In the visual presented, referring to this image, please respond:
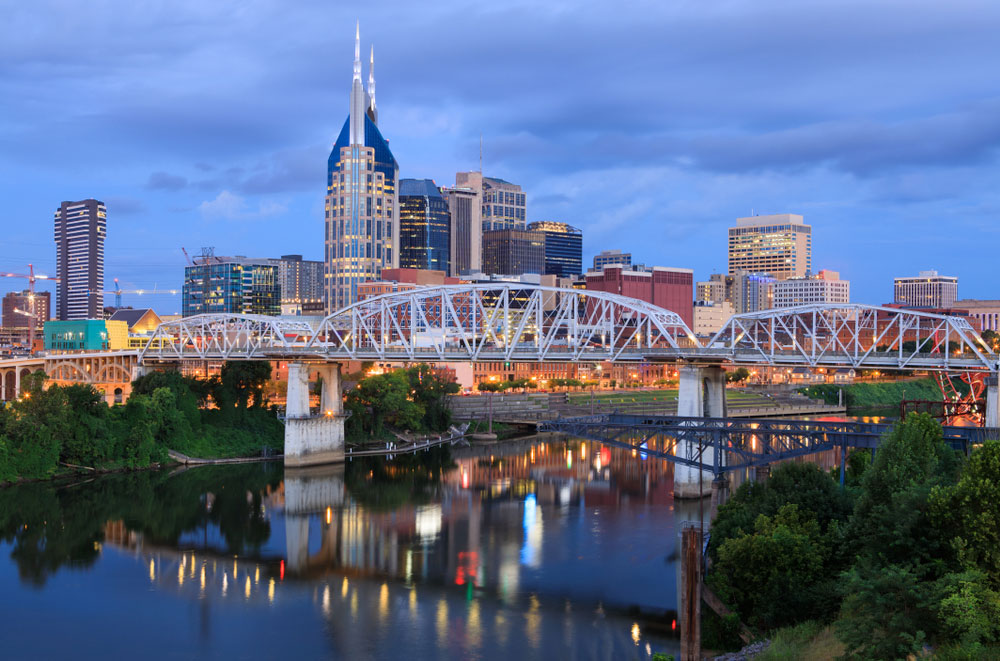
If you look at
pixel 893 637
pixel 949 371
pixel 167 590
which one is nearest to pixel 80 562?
pixel 167 590

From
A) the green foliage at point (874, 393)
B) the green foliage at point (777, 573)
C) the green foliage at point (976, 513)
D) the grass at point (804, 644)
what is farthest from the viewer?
the green foliage at point (874, 393)

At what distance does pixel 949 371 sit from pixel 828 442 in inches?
1211

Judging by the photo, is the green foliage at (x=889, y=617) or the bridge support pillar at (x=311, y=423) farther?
the bridge support pillar at (x=311, y=423)

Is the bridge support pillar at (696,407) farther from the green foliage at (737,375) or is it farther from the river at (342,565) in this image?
the green foliage at (737,375)

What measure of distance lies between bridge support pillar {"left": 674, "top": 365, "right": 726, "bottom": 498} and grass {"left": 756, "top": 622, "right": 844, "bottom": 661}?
102 ft

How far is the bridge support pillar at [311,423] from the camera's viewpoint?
94.8m

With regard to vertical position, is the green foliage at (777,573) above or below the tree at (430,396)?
below

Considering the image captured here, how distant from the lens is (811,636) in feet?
121

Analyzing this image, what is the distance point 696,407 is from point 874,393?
304 ft

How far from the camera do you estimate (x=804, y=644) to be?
3634cm

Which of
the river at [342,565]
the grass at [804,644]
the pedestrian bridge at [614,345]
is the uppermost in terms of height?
the pedestrian bridge at [614,345]

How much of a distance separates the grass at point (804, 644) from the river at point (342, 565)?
557 centimetres

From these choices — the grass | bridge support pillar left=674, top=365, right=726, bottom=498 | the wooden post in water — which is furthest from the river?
the grass

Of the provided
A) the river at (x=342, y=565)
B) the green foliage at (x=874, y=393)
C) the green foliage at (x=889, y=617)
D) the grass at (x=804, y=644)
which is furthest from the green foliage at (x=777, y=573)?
the green foliage at (x=874, y=393)
